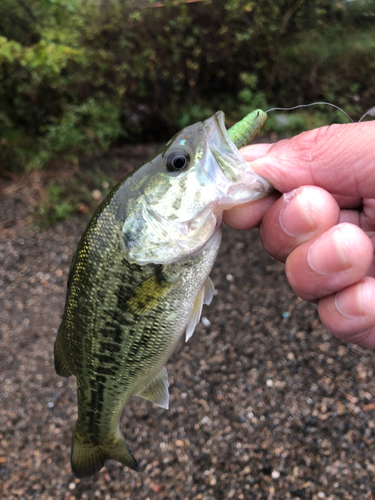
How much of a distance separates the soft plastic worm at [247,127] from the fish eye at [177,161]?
192 mm

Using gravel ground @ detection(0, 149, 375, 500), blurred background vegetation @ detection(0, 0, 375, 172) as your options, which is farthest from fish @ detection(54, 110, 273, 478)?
blurred background vegetation @ detection(0, 0, 375, 172)

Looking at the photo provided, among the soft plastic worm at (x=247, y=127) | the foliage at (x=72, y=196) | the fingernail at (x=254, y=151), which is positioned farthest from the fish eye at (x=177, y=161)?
the foliage at (x=72, y=196)

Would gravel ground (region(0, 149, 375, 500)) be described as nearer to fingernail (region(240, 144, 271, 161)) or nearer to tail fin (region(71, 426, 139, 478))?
tail fin (region(71, 426, 139, 478))

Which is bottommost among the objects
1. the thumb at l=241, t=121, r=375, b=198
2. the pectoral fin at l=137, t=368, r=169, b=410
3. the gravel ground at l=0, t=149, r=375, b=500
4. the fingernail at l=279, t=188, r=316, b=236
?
the gravel ground at l=0, t=149, r=375, b=500

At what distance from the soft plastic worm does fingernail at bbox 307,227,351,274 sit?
49cm

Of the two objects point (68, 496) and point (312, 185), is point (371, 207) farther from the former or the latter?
point (68, 496)

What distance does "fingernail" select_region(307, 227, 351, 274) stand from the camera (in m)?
1.30

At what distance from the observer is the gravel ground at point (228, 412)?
2.35m

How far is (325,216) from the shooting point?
1.37 metres

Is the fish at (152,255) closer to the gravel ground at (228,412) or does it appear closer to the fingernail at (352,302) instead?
the fingernail at (352,302)

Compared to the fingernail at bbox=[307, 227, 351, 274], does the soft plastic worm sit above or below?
above

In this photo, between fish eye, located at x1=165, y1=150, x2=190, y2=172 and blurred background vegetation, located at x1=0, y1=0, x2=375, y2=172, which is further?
blurred background vegetation, located at x1=0, y1=0, x2=375, y2=172

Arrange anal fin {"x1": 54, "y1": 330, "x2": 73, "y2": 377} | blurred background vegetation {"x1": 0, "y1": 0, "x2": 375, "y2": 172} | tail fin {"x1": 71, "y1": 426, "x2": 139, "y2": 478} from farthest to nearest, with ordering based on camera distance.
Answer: blurred background vegetation {"x1": 0, "y1": 0, "x2": 375, "y2": 172} < tail fin {"x1": 71, "y1": 426, "x2": 139, "y2": 478} < anal fin {"x1": 54, "y1": 330, "x2": 73, "y2": 377}

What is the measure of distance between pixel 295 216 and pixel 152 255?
1.97ft
